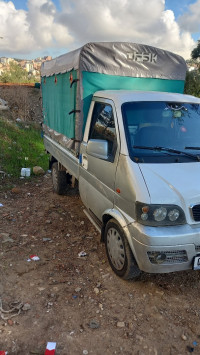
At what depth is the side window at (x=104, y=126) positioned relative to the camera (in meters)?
3.19

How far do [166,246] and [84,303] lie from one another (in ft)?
3.80

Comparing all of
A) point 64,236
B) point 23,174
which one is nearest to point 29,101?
point 23,174

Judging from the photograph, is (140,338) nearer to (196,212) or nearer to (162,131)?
(196,212)

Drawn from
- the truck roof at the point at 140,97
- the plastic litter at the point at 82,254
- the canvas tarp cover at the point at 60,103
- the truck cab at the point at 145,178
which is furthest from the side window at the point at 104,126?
the plastic litter at the point at 82,254

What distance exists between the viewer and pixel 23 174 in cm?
726

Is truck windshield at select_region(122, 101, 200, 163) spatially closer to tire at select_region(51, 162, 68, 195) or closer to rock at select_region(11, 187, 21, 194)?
tire at select_region(51, 162, 68, 195)

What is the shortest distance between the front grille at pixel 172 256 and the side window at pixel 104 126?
1156mm

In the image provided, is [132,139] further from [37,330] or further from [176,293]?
[37,330]

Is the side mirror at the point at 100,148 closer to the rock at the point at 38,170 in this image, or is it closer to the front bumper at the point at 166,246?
the front bumper at the point at 166,246

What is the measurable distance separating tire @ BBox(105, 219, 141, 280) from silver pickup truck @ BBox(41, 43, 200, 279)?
1cm

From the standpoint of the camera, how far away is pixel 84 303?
2.93 meters

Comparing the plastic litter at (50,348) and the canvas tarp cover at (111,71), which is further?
the canvas tarp cover at (111,71)

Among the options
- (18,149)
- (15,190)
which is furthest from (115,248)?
(18,149)

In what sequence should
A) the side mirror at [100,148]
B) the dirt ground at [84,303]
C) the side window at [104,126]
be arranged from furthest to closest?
the side window at [104,126] < the side mirror at [100,148] < the dirt ground at [84,303]
